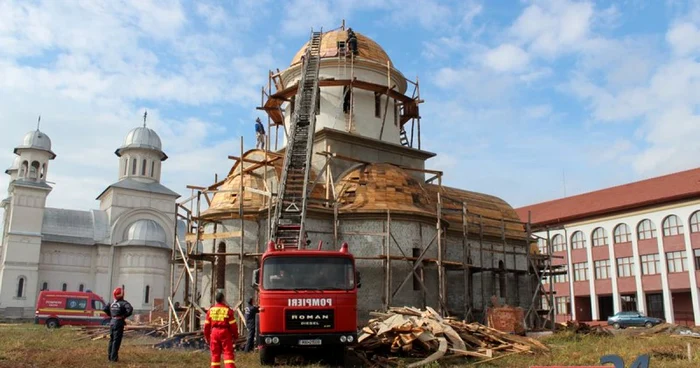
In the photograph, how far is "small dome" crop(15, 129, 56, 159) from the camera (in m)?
53.2

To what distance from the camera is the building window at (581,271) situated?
50.7 metres

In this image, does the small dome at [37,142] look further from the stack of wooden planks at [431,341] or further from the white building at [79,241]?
the stack of wooden planks at [431,341]

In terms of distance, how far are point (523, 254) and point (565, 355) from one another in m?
15.0

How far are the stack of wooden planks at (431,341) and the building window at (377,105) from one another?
13.8 meters

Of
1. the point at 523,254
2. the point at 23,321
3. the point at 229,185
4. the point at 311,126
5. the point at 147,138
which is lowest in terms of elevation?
the point at 23,321

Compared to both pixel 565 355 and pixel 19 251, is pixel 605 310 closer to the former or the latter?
pixel 565 355

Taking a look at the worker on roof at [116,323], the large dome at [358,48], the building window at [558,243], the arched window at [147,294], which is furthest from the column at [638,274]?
the worker on roof at [116,323]

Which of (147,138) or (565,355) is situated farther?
(147,138)

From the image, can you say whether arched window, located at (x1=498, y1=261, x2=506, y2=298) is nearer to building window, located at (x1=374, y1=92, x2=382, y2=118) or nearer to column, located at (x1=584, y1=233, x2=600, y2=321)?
building window, located at (x1=374, y1=92, x2=382, y2=118)

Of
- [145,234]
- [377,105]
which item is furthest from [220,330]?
[145,234]

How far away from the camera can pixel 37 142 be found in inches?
2124

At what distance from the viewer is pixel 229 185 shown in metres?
24.6

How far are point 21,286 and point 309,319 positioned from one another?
42103 millimetres

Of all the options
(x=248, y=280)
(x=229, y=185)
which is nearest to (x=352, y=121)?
(x=229, y=185)
